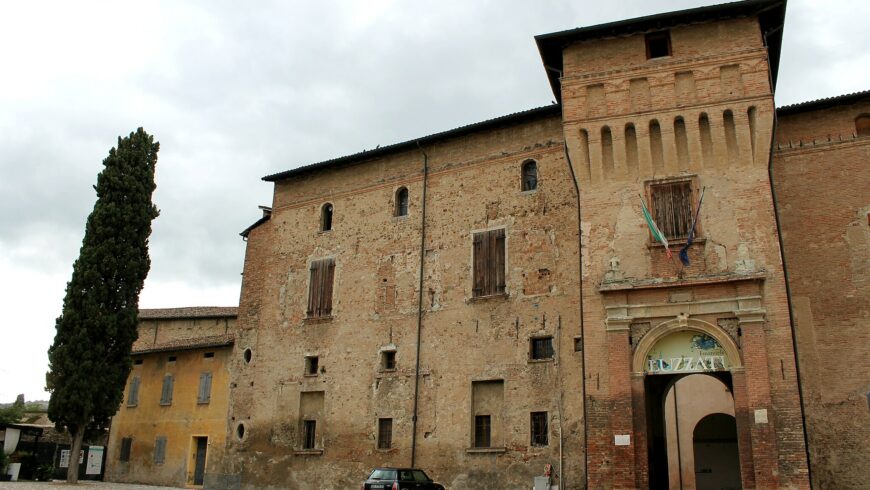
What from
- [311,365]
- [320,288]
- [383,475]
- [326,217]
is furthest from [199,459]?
[383,475]

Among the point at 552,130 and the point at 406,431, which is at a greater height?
the point at 552,130

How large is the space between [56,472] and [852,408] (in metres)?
27.9

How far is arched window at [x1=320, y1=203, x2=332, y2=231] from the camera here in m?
26.4

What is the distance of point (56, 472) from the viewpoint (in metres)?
29.2

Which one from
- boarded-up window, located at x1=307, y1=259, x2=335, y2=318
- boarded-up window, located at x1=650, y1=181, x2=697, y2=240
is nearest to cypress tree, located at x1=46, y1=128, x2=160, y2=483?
boarded-up window, located at x1=307, y1=259, x2=335, y2=318

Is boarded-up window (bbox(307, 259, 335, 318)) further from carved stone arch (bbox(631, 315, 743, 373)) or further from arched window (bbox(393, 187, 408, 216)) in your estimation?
carved stone arch (bbox(631, 315, 743, 373))

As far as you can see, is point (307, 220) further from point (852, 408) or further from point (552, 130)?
point (852, 408)

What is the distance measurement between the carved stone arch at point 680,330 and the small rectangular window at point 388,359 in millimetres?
8255

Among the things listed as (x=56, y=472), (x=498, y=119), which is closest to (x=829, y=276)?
(x=498, y=119)

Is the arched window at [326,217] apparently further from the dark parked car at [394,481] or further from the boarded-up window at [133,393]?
the boarded-up window at [133,393]

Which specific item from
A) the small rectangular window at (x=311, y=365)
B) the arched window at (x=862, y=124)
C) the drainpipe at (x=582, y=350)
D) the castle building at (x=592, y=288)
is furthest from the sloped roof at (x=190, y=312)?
the arched window at (x=862, y=124)

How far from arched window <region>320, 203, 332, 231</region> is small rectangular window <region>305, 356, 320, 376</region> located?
462cm

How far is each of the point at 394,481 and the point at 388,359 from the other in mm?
5697

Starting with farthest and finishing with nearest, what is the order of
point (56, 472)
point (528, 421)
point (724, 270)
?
point (56, 472), point (528, 421), point (724, 270)
